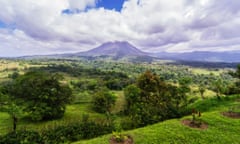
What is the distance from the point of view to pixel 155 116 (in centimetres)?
2164

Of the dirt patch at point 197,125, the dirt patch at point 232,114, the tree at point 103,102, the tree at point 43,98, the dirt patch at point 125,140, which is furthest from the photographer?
the tree at point 103,102

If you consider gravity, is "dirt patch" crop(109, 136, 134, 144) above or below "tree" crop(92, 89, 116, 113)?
above

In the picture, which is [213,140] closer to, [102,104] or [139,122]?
[139,122]

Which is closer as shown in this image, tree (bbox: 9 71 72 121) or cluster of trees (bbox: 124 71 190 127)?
cluster of trees (bbox: 124 71 190 127)

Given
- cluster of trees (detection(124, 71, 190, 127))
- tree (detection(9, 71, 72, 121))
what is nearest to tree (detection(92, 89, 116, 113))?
cluster of trees (detection(124, 71, 190, 127))

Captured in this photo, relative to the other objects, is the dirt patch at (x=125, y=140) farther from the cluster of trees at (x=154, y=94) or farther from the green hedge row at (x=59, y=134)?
the cluster of trees at (x=154, y=94)

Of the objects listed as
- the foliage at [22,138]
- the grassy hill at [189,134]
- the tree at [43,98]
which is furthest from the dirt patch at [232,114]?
the tree at [43,98]

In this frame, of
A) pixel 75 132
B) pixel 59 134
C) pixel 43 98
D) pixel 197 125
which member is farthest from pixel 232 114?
pixel 43 98

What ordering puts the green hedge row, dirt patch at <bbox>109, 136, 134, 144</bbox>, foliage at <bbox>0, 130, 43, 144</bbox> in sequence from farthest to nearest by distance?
the green hedge row, foliage at <bbox>0, 130, 43, 144</bbox>, dirt patch at <bbox>109, 136, 134, 144</bbox>

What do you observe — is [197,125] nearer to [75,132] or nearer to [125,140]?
[125,140]

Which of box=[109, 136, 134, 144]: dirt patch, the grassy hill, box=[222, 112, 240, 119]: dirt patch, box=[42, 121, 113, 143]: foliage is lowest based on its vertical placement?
box=[42, 121, 113, 143]: foliage

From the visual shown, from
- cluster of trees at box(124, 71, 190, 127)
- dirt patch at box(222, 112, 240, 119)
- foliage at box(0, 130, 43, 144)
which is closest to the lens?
foliage at box(0, 130, 43, 144)

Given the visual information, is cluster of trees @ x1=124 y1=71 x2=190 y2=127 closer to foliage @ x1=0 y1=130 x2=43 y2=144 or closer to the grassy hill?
the grassy hill

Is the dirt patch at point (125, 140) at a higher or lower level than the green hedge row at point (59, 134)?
higher
